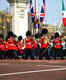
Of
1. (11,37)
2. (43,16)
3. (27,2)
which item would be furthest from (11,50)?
(27,2)

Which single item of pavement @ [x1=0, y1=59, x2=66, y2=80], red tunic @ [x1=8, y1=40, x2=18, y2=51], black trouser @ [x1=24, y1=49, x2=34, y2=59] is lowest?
black trouser @ [x1=24, y1=49, x2=34, y2=59]

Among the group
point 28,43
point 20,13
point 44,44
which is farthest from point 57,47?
point 20,13

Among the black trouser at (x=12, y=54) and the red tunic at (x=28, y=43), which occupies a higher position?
the red tunic at (x=28, y=43)

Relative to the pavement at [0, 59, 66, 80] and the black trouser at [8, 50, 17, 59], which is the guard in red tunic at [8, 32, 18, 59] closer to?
the black trouser at [8, 50, 17, 59]

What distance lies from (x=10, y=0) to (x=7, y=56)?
34137mm

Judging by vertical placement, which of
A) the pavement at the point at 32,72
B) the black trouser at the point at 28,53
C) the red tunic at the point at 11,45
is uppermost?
the pavement at the point at 32,72

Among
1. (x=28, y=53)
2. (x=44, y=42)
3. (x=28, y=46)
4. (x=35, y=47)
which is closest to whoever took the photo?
(x=44, y=42)

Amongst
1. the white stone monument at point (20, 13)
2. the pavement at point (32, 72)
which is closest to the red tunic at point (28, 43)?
the pavement at point (32, 72)

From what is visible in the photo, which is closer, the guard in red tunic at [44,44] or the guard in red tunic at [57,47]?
the guard in red tunic at [44,44]

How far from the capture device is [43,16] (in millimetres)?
46219

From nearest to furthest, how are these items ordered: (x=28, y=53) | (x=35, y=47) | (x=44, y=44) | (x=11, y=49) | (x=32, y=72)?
(x=32, y=72) → (x=44, y=44) → (x=11, y=49) → (x=28, y=53) → (x=35, y=47)

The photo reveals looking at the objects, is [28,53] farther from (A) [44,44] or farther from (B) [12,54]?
(A) [44,44]

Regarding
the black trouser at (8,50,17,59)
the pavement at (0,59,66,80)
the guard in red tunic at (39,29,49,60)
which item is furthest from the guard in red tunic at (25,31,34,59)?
the pavement at (0,59,66,80)

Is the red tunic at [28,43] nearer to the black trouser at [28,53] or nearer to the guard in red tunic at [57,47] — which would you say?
the black trouser at [28,53]
